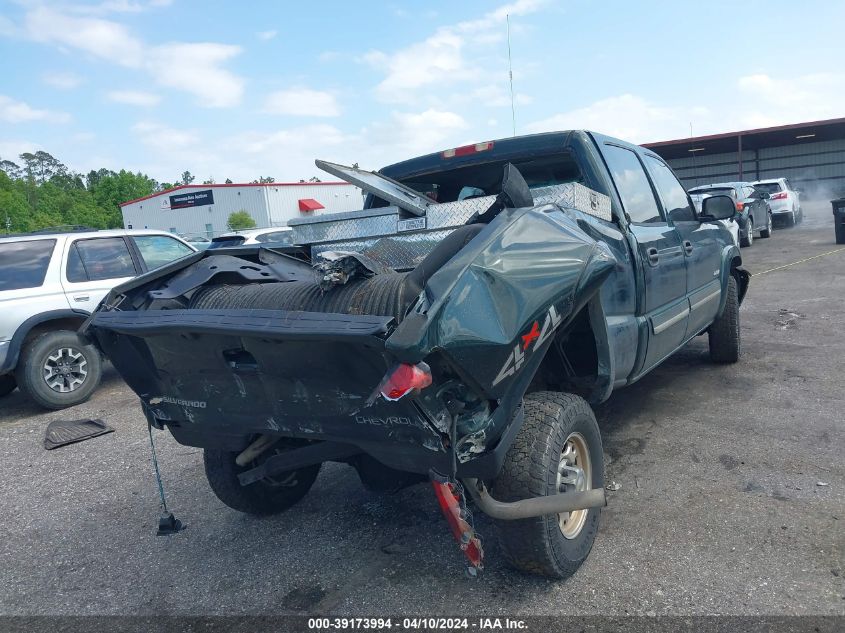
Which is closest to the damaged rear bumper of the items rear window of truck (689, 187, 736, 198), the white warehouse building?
rear window of truck (689, 187, 736, 198)

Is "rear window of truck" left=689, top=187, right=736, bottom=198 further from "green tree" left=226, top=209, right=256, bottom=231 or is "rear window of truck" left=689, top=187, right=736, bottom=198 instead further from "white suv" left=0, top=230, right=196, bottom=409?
"green tree" left=226, top=209, right=256, bottom=231

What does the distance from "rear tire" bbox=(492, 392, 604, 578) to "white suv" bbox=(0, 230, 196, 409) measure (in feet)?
18.5

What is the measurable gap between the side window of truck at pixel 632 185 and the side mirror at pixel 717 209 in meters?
0.93

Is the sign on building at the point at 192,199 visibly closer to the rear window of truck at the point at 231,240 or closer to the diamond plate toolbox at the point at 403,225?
the rear window of truck at the point at 231,240

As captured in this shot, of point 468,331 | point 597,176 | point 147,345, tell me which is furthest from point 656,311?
point 147,345

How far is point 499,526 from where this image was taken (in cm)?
271

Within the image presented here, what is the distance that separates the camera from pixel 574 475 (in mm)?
2967

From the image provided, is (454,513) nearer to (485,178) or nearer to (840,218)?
(485,178)

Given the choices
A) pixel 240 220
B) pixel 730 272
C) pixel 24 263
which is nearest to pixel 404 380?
pixel 730 272

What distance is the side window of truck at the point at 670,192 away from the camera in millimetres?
4746

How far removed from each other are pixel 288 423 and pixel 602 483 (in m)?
1.55

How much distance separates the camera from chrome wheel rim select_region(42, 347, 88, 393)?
263 inches

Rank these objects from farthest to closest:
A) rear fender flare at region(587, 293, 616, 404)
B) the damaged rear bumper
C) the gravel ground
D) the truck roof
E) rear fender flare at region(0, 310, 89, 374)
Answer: rear fender flare at region(0, 310, 89, 374) < the truck roof < rear fender flare at region(587, 293, 616, 404) < the gravel ground < the damaged rear bumper

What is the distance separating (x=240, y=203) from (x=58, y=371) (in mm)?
38615
